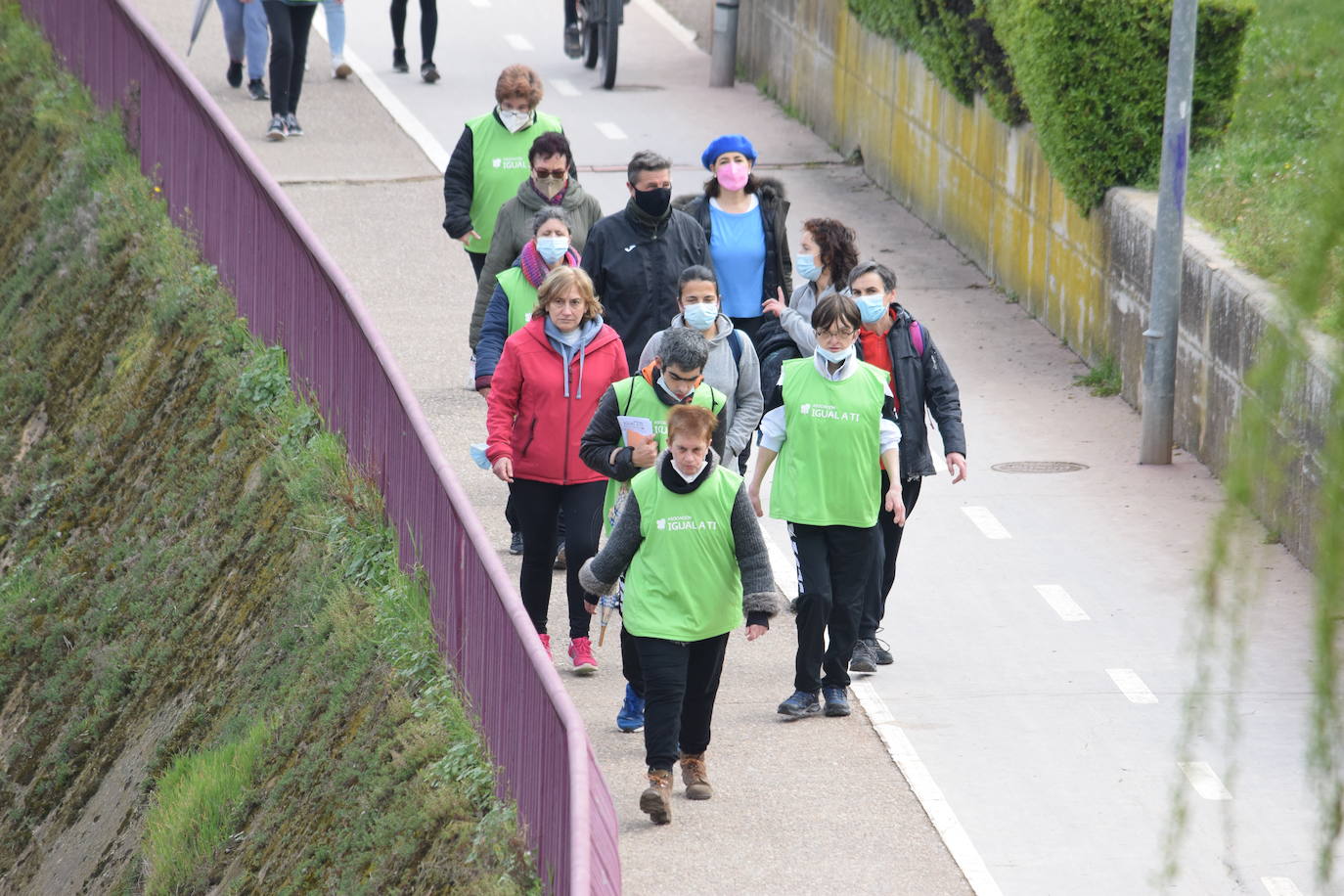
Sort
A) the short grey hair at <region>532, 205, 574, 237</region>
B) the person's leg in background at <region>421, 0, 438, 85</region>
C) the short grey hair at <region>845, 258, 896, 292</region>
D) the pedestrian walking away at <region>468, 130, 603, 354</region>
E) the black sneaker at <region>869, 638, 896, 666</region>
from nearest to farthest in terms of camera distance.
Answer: the short grey hair at <region>845, 258, 896, 292</region> < the black sneaker at <region>869, 638, 896, 666</region> < the short grey hair at <region>532, 205, 574, 237</region> < the pedestrian walking away at <region>468, 130, 603, 354</region> < the person's leg in background at <region>421, 0, 438, 85</region>

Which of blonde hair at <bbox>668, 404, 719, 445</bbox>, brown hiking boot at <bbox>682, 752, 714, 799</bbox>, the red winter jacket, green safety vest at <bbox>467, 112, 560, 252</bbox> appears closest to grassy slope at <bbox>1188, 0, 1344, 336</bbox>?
blonde hair at <bbox>668, 404, 719, 445</bbox>

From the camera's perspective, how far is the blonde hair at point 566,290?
8.96 m

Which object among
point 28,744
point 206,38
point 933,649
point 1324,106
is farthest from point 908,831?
point 206,38

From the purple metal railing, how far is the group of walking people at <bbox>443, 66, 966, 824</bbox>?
0.45m

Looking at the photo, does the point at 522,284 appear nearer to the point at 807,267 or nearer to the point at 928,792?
the point at 807,267

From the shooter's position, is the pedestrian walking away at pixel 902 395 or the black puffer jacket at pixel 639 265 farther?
the black puffer jacket at pixel 639 265

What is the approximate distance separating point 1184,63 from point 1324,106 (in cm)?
932

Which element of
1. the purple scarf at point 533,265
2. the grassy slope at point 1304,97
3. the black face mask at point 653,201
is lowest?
the purple scarf at point 533,265

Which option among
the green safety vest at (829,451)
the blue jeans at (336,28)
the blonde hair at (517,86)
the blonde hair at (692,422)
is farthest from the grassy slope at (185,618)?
the blue jeans at (336,28)

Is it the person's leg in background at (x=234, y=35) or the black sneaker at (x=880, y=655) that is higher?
the person's leg in background at (x=234, y=35)

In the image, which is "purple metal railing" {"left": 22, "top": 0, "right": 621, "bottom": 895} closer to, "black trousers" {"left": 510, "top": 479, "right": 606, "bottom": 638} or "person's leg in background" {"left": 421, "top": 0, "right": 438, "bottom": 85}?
"black trousers" {"left": 510, "top": 479, "right": 606, "bottom": 638}

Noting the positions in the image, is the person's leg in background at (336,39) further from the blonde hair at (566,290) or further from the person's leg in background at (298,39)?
the blonde hair at (566,290)

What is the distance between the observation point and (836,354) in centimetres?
842

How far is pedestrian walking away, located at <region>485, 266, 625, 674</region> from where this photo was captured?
29.4 ft
